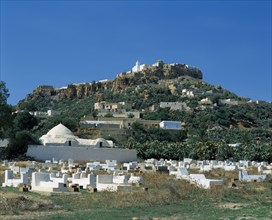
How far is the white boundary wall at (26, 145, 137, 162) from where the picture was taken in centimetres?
5012

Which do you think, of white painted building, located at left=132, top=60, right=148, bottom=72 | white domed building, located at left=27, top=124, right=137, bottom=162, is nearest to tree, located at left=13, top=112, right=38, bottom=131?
white domed building, located at left=27, top=124, right=137, bottom=162

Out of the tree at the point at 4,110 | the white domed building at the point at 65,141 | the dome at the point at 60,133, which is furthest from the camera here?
the dome at the point at 60,133

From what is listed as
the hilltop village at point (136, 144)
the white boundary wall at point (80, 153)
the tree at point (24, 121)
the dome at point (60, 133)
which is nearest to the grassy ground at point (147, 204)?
the hilltop village at point (136, 144)

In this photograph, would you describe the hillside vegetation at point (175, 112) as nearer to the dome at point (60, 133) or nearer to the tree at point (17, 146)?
the dome at point (60, 133)

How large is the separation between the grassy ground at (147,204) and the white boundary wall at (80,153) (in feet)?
84.5

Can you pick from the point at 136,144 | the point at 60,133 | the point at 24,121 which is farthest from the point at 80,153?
the point at 24,121

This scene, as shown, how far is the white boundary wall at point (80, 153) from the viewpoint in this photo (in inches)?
1973

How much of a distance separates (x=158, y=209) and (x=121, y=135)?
203 feet

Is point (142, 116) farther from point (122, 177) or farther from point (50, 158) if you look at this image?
point (122, 177)

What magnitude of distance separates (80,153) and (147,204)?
32.1 m

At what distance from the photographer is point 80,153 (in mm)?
51688

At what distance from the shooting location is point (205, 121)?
95375mm

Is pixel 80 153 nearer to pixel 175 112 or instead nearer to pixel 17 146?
pixel 17 146

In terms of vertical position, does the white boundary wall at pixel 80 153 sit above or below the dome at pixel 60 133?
below
